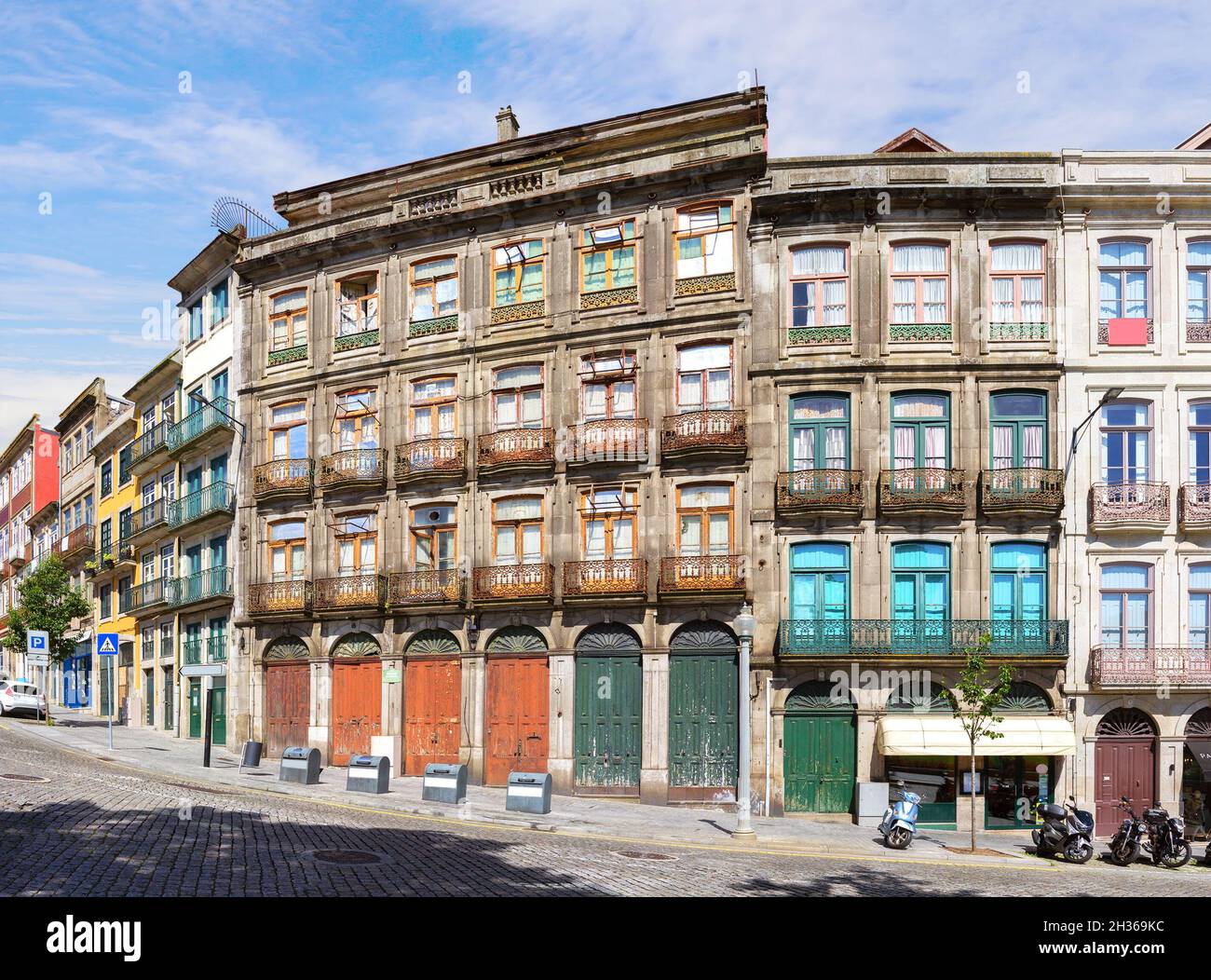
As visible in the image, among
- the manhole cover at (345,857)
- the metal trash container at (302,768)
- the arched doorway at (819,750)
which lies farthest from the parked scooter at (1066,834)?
the metal trash container at (302,768)

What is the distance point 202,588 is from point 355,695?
9.83m

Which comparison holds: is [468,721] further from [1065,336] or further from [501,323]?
[1065,336]

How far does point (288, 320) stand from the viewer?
36375 mm

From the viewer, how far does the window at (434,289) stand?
33.4 m

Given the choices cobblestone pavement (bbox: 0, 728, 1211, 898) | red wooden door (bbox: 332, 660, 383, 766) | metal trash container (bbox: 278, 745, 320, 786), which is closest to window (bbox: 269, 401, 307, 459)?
red wooden door (bbox: 332, 660, 383, 766)

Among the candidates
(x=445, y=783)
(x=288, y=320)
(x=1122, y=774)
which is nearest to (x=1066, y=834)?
(x=1122, y=774)

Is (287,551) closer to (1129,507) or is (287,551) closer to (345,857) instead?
(345,857)

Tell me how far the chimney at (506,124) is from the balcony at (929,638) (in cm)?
1830

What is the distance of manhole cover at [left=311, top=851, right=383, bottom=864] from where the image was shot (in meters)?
15.6

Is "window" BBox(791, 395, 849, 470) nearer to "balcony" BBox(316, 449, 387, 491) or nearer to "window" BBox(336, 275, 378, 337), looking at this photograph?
"balcony" BBox(316, 449, 387, 491)

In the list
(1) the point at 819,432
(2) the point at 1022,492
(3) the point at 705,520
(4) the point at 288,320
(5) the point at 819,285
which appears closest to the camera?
(2) the point at 1022,492

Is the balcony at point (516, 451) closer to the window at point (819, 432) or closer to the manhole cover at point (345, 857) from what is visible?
the window at point (819, 432)

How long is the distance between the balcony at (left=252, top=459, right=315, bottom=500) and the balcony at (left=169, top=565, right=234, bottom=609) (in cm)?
379

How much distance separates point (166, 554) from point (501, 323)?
20782 mm
